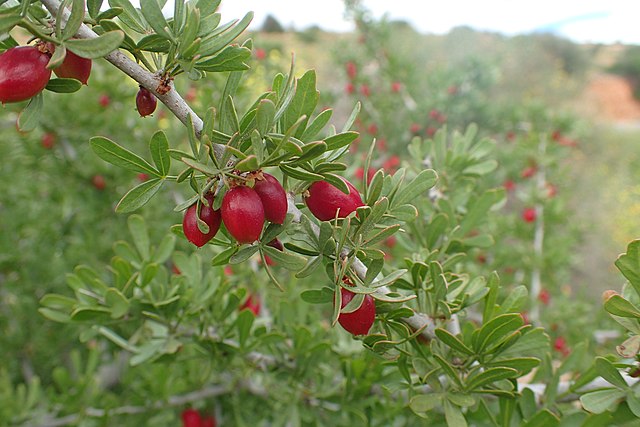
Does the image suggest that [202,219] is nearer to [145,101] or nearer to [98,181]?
[145,101]

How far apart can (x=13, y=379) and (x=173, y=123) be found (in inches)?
50.6

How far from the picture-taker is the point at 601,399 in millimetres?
679

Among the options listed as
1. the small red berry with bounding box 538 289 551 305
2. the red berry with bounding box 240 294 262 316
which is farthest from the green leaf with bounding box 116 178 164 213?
the small red berry with bounding box 538 289 551 305

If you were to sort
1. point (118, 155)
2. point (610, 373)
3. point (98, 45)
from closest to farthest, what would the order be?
point (98, 45) → point (118, 155) → point (610, 373)

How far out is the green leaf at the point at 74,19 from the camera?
47cm

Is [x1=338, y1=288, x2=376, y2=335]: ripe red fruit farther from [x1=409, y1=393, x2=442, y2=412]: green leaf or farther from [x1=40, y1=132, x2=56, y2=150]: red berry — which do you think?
[x1=40, y1=132, x2=56, y2=150]: red berry

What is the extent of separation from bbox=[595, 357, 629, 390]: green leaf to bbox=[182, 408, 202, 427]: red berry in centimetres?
107

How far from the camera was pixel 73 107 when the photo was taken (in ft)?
6.81

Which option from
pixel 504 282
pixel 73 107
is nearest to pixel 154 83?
pixel 73 107

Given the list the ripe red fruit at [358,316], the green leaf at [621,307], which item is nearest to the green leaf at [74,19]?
the ripe red fruit at [358,316]

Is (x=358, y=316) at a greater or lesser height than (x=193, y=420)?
greater

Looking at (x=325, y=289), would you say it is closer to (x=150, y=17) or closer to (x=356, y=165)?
(x=150, y=17)

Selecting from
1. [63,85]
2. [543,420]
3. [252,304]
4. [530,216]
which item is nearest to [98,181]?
[252,304]

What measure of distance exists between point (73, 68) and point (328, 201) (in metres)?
0.32
